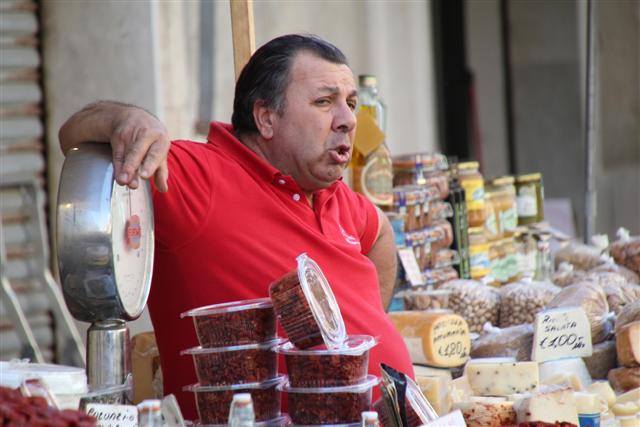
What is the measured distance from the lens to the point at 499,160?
9.20 meters

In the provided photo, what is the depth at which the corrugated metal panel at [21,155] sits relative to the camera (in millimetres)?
4582

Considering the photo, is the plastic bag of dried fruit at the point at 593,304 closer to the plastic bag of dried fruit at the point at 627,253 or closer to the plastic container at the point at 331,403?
the plastic bag of dried fruit at the point at 627,253

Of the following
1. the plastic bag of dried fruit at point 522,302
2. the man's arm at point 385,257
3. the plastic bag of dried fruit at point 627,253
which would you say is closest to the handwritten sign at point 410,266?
the man's arm at point 385,257

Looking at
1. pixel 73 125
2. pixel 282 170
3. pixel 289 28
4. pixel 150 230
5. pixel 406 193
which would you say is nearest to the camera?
pixel 150 230

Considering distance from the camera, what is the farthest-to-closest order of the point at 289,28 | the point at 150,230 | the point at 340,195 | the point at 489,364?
the point at 289,28 < the point at 340,195 < the point at 489,364 < the point at 150,230

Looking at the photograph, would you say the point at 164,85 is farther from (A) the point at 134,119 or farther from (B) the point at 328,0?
(A) the point at 134,119

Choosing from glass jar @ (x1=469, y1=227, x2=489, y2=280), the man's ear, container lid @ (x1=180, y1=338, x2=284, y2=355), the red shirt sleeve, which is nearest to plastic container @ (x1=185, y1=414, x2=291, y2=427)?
container lid @ (x1=180, y1=338, x2=284, y2=355)

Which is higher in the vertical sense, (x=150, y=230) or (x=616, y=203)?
(x=150, y=230)

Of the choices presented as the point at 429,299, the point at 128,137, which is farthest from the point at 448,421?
the point at 429,299

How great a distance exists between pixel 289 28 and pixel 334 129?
9.46 ft

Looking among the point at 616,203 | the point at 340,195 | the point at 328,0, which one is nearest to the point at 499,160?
the point at 616,203

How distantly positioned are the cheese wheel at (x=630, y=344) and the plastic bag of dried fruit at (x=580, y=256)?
1091 mm

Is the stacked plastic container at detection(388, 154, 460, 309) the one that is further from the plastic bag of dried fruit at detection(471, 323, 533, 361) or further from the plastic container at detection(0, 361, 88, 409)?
the plastic container at detection(0, 361, 88, 409)

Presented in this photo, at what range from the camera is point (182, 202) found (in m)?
2.46
